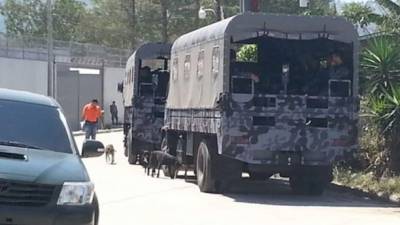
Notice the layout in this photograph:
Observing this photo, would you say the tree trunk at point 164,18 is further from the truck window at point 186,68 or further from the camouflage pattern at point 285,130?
the camouflage pattern at point 285,130

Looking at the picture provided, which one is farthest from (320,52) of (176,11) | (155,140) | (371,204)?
(176,11)

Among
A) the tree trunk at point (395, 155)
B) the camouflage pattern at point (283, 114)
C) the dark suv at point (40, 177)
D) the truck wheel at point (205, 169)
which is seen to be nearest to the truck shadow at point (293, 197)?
the truck wheel at point (205, 169)

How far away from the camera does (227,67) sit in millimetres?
15352

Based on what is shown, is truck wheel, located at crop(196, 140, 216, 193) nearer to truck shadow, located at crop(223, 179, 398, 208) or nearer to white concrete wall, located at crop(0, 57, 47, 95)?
truck shadow, located at crop(223, 179, 398, 208)

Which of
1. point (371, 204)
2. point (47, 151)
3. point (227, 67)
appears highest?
point (227, 67)

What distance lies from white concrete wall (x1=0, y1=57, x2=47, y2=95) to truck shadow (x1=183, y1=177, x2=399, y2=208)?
29.8 meters

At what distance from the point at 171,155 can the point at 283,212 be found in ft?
19.8

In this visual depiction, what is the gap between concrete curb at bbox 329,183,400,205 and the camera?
51.2ft

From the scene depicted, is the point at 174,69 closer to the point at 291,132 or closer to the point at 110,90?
the point at 291,132

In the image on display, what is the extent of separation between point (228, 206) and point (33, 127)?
620 centimetres

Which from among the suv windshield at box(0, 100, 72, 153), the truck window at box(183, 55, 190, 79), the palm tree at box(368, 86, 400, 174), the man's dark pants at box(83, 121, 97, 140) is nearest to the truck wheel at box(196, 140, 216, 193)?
the truck window at box(183, 55, 190, 79)

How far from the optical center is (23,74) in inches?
1916

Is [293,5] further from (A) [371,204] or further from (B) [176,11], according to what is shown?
(A) [371,204]

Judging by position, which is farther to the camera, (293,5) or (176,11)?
(176,11)
